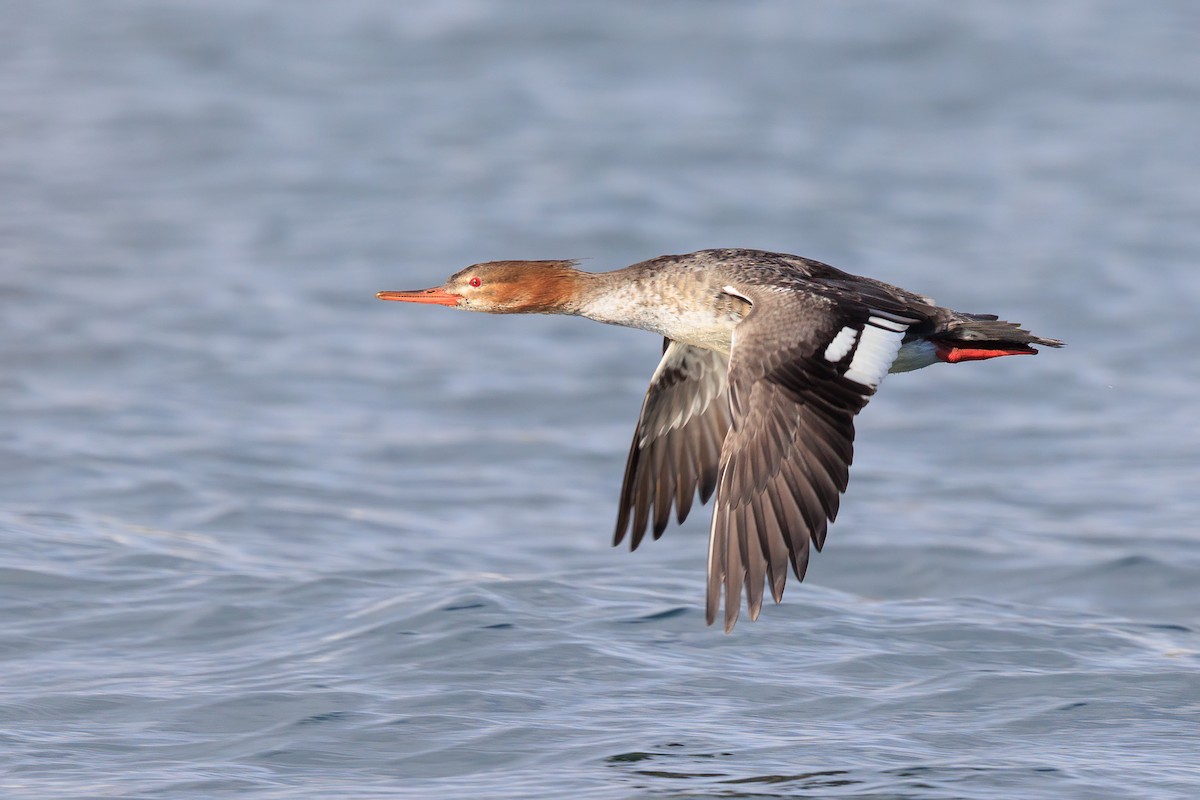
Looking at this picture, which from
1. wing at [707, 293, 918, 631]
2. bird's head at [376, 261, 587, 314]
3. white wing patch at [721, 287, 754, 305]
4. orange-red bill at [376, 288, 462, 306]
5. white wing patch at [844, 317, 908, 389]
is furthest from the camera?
bird's head at [376, 261, 587, 314]

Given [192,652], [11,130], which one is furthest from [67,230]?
[192,652]

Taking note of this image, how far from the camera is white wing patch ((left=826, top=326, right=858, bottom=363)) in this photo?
6453 millimetres

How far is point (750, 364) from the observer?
6.45m

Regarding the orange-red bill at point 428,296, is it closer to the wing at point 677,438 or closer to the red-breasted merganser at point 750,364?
the red-breasted merganser at point 750,364

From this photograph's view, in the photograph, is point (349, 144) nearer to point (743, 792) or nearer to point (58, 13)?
point (58, 13)

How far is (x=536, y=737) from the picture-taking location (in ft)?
20.9

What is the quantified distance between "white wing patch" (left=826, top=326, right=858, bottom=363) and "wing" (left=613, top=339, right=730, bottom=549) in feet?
4.48

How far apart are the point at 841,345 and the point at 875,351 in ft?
0.45

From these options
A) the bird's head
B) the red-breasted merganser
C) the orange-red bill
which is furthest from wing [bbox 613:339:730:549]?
the orange-red bill

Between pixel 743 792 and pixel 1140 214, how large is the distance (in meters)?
10.3

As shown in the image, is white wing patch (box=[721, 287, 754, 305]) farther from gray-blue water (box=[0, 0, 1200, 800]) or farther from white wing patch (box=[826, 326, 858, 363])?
gray-blue water (box=[0, 0, 1200, 800])

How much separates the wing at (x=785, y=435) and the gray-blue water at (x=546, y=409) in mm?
739

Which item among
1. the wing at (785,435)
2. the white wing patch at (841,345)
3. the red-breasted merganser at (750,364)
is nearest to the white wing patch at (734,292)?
the red-breasted merganser at (750,364)

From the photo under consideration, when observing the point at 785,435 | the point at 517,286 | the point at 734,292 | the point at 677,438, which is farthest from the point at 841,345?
the point at 517,286
